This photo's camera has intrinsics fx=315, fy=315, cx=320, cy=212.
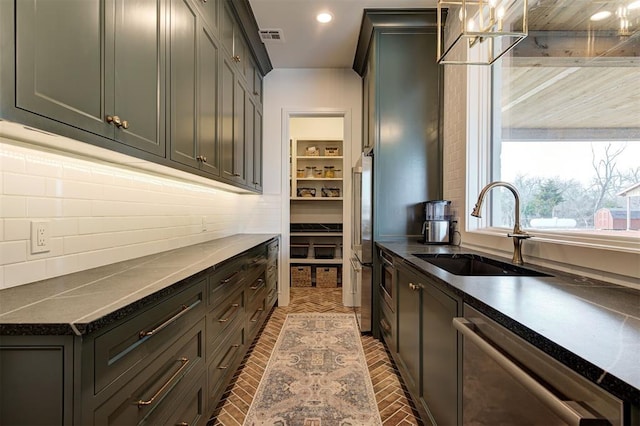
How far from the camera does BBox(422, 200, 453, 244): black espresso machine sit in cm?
263

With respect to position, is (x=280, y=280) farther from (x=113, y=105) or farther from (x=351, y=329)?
(x=113, y=105)

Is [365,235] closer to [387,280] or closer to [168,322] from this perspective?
[387,280]

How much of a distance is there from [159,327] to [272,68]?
355cm

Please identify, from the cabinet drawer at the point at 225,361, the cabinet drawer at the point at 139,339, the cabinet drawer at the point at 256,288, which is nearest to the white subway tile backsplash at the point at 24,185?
the cabinet drawer at the point at 139,339

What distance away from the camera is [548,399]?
26.4 inches

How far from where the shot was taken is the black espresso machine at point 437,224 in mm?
2627

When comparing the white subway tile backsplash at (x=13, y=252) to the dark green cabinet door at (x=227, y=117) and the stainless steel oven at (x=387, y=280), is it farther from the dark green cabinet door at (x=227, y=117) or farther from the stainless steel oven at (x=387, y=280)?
the stainless steel oven at (x=387, y=280)

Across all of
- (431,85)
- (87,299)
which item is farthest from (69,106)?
(431,85)

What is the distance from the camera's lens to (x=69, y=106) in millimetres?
993

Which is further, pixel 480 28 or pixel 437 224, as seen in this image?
pixel 437 224

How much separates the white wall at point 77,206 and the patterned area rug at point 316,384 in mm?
1173

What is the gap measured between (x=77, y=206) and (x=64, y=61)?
2.21 feet

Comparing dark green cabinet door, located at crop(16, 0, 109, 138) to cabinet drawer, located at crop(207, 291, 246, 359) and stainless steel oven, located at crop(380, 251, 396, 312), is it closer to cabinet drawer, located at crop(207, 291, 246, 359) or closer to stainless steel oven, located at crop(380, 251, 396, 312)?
cabinet drawer, located at crop(207, 291, 246, 359)

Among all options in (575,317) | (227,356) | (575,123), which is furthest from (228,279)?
(575,123)
